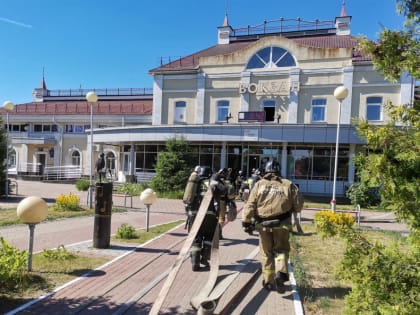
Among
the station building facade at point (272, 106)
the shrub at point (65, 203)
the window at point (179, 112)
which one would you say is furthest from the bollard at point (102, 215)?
the window at point (179, 112)

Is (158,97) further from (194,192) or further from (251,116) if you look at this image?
(194,192)

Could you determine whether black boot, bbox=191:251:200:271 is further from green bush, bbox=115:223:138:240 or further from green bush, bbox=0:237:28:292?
green bush, bbox=115:223:138:240

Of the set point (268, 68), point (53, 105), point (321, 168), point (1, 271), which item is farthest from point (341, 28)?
point (53, 105)

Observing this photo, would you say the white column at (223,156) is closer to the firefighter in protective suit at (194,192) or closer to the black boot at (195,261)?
the firefighter in protective suit at (194,192)

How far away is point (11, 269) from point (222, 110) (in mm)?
22204

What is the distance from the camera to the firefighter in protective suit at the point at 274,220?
457 cm

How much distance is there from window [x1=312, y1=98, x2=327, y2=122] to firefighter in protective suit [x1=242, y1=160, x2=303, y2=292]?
65.3 ft

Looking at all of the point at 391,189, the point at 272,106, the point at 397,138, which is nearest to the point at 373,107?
the point at 272,106

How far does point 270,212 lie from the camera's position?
4.61 m

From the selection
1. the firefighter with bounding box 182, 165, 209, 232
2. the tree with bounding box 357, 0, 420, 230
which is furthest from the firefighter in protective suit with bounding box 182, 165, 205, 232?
the tree with bounding box 357, 0, 420, 230

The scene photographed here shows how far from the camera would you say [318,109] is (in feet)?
76.1

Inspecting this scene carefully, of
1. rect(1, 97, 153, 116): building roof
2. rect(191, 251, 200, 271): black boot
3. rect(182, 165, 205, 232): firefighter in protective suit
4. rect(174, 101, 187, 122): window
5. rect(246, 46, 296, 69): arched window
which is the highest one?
rect(246, 46, 296, 69): arched window

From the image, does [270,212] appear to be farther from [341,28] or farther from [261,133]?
[341,28]

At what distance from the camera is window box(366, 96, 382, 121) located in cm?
2178
